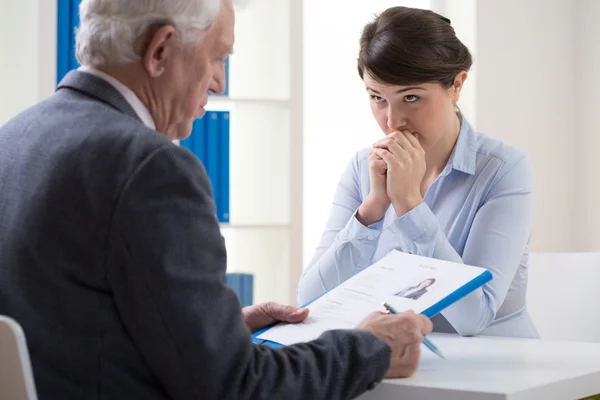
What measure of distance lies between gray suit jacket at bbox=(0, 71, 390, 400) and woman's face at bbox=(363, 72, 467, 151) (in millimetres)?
1067

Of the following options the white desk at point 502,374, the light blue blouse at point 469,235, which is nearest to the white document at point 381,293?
the white desk at point 502,374

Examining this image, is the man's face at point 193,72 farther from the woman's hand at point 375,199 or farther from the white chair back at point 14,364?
the woman's hand at point 375,199

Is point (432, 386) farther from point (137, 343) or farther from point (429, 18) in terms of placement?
point (429, 18)

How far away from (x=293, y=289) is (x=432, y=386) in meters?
2.10

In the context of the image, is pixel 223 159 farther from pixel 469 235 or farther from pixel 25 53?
pixel 469 235

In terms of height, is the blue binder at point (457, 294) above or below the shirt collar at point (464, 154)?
below

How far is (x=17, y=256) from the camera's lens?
101 cm

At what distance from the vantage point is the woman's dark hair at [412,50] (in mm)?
1942

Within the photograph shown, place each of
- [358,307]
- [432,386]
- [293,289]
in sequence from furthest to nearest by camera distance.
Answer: [293,289]
[358,307]
[432,386]

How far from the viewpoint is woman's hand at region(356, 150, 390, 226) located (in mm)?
1979

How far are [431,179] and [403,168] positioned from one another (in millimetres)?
176

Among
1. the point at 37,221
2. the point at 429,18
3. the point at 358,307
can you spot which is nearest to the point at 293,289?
the point at 429,18

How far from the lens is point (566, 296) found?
2.33m

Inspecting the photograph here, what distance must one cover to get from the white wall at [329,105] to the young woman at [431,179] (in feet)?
6.04
